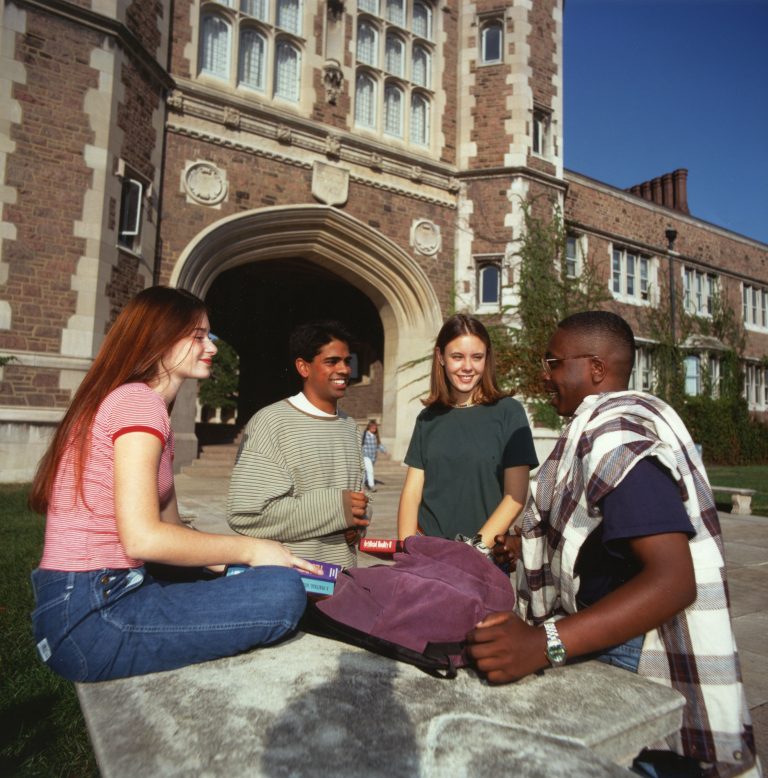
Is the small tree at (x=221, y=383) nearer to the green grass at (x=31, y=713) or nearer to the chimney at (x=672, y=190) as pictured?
the chimney at (x=672, y=190)

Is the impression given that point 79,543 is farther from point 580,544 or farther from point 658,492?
point 658,492

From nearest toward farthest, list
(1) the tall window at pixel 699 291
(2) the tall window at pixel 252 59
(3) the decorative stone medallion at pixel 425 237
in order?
1. (2) the tall window at pixel 252 59
2. (3) the decorative stone medallion at pixel 425 237
3. (1) the tall window at pixel 699 291

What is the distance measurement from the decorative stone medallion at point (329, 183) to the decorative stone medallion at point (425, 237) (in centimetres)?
179

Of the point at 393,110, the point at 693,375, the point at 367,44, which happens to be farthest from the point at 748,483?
the point at 367,44

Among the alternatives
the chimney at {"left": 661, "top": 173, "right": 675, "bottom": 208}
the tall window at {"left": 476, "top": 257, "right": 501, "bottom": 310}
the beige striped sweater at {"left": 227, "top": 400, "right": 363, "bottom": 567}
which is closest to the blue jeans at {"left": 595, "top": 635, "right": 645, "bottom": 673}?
the beige striped sweater at {"left": 227, "top": 400, "right": 363, "bottom": 567}

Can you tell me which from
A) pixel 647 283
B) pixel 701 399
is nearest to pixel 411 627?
pixel 647 283

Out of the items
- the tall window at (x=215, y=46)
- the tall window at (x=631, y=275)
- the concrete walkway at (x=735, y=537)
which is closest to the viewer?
the concrete walkway at (x=735, y=537)

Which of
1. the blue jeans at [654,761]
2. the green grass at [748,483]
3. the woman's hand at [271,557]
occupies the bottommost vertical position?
the green grass at [748,483]

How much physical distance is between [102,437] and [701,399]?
20849mm

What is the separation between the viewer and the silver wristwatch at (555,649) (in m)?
1.18

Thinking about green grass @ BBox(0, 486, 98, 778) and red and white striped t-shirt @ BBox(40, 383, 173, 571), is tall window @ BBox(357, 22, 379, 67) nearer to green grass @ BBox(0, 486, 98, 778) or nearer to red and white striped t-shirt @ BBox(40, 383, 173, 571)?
green grass @ BBox(0, 486, 98, 778)

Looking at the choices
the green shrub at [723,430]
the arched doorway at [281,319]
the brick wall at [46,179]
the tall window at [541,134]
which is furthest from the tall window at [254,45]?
the green shrub at [723,430]

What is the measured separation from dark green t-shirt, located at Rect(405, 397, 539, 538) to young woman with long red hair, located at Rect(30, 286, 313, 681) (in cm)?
126

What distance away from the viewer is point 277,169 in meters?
11.9
